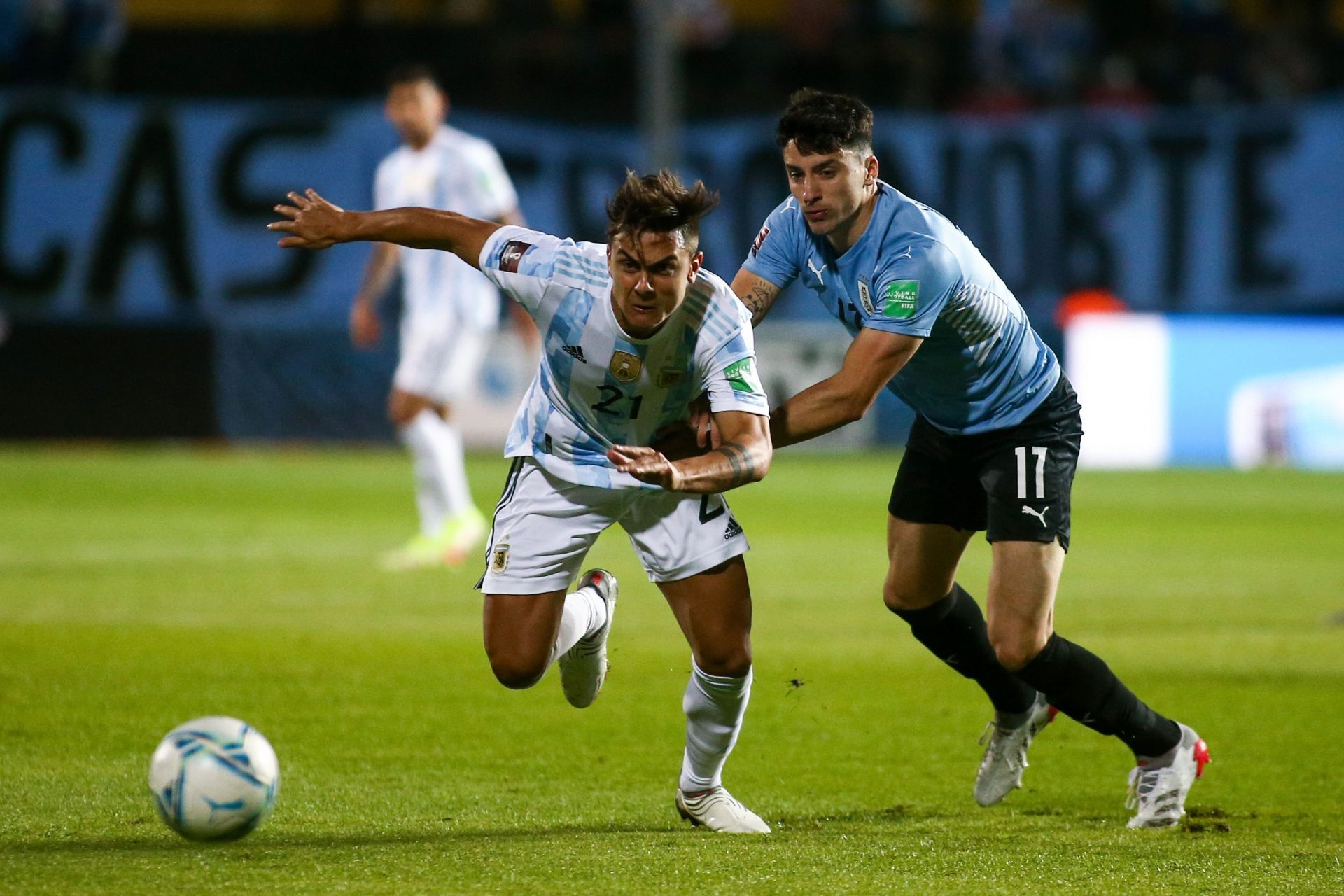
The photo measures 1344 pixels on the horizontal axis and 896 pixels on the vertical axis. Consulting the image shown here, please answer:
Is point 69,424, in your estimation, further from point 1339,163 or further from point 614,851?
point 614,851

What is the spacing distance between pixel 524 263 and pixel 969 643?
6.25 ft

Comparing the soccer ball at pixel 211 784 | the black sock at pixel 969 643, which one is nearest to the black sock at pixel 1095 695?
the black sock at pixel 969 643

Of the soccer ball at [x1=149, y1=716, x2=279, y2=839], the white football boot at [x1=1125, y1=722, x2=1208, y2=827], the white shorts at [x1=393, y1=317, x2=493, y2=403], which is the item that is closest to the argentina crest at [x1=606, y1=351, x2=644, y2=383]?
the soccer ball at [x1=149, y1=716, x2=279, y2=839]

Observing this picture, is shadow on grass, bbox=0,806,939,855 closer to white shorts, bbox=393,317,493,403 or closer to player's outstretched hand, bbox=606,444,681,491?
player's outstretched hand, bbox=606,444,681,491

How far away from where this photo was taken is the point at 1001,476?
211 inches

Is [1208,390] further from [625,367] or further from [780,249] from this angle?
[625,367]

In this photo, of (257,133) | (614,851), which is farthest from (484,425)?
(614,851)

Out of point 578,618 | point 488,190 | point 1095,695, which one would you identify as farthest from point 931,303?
point 488,190

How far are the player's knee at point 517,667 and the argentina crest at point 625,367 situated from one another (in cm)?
87

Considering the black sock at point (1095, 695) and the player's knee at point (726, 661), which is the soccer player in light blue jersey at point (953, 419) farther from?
the player's knee at point (726, 661)

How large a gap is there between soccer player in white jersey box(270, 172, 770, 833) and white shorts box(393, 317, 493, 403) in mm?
5277

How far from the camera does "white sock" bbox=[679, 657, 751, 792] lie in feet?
16.7

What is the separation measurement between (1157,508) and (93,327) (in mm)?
10884

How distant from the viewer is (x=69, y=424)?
1894 cm
